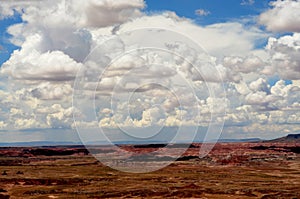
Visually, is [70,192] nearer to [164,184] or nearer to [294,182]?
[164,184]

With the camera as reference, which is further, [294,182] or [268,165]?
[268,165]

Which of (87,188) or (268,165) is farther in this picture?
(268,165)

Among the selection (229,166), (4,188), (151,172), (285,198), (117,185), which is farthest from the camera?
(229,166)

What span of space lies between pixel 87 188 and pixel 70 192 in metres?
7.84

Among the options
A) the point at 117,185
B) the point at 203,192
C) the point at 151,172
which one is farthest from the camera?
the point at 151,172

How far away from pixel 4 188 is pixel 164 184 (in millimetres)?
41119

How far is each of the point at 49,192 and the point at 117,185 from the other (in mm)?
19946

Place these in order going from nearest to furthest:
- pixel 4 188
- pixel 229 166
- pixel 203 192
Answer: pixel 203 192, pixel 4 188, pixel 229 166

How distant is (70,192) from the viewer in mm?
101125

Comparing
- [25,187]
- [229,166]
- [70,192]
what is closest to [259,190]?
[70,192]

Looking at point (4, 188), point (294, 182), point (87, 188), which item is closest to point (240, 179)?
point (294, 182)

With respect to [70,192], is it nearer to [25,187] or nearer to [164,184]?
[25,187]

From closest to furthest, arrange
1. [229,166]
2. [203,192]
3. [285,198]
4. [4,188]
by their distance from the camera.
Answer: [285,198]
[203,192]
[4,188]
[229,166]

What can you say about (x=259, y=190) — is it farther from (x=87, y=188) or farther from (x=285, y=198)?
(x=87, y=188)
